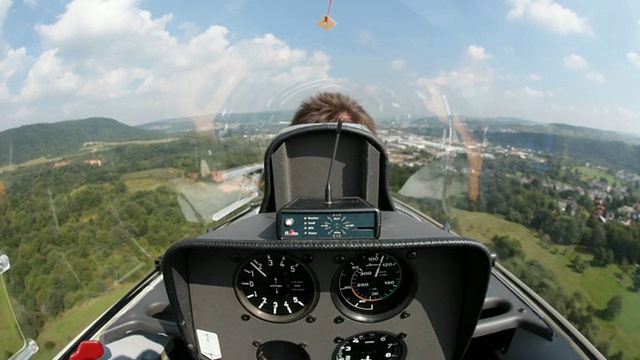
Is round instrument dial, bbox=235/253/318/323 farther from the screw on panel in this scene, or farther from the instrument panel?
the screw on panel

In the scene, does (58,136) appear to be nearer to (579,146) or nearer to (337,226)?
(337,226)

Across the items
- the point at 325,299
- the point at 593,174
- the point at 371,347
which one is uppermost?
the point at 593,174

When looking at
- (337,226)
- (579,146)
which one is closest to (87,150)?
(337,226)

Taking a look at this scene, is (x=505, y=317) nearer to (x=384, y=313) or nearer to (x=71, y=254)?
(x=384, y=313)

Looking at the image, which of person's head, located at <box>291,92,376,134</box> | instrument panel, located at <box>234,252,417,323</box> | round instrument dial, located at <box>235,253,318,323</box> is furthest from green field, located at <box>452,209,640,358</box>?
round instrument dial, located at <box>235,253,318,323</box>

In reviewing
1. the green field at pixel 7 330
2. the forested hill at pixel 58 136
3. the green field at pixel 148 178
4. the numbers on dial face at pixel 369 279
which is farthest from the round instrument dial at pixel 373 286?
the green field at pixel 148 178

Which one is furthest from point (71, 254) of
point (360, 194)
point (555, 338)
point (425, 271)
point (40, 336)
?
point (555, 338)
